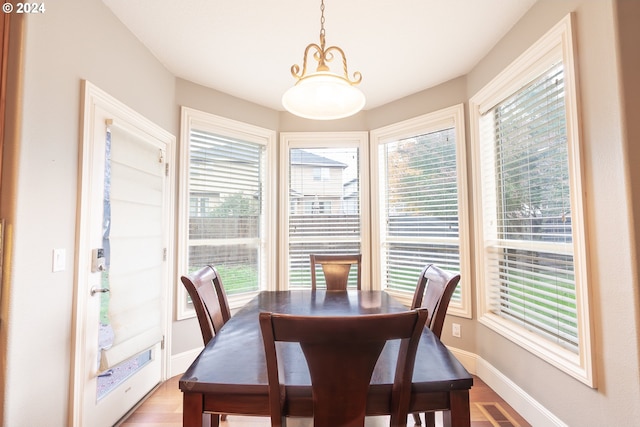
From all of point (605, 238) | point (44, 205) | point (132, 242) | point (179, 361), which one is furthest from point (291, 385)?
point (179, 361)

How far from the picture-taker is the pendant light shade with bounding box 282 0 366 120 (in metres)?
1.41

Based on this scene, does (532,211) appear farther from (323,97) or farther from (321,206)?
(321,206)

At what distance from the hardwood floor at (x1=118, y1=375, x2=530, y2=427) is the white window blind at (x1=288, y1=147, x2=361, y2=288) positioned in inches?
58.7

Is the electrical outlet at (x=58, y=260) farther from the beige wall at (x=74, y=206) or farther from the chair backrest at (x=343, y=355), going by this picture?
the chair backrest at (x=343, y=355)

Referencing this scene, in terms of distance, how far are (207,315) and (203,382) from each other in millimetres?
604

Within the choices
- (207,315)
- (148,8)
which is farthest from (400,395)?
(148,8)

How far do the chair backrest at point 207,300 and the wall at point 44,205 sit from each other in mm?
677

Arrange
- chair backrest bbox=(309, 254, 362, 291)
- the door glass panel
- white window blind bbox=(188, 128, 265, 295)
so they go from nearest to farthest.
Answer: the door glass panel → chair backrest bbox=(309, 254, 362, 291) → white window blind bbox=(188, 128, 265, 295)

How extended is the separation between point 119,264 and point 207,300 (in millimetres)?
775

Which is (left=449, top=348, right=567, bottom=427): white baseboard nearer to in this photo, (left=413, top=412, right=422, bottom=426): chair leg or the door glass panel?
(left=413, top=412, right=422, bottom=426): chair leg

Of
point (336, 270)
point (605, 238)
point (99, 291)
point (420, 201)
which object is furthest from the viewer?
point (420, 201)

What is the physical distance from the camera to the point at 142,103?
2.18 meters

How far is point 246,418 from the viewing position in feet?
6.31

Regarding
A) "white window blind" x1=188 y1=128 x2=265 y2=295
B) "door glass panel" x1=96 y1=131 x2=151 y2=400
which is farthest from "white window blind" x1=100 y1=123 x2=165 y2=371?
"white window blind" x1=188 y1=128 x2=265 y2=295
